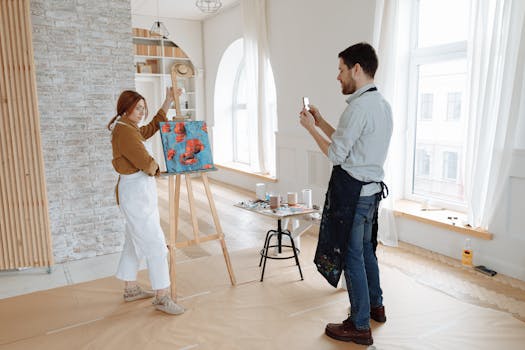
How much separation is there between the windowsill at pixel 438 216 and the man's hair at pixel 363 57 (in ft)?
5.99

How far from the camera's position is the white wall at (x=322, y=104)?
3.11 m

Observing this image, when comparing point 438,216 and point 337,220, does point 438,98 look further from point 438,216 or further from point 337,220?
point 337,220

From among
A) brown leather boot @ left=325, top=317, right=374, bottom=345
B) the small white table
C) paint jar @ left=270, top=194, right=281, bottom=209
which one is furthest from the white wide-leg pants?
brown leather boot @ left=325, top=317, right=374, bottom=345

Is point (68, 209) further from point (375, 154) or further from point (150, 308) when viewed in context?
point (375, 154)

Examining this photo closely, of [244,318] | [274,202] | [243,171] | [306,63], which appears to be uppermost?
[306,63]

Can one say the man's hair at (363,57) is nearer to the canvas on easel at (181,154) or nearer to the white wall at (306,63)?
the canvas on easel at (181,154)

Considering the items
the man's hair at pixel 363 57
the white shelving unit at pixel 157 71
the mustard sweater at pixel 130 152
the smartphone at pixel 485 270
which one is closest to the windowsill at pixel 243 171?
the white shelving unit at pixel 157 71

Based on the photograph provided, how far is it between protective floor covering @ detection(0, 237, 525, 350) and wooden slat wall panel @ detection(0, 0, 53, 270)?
19.0 inches

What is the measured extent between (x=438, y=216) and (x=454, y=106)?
3.32ft

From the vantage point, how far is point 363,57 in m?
2.18

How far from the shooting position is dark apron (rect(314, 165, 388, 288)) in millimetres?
2232

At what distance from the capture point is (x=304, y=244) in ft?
13.4

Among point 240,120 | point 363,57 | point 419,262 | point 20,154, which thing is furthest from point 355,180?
point 240,120

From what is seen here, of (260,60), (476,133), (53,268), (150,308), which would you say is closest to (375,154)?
(476,133)
